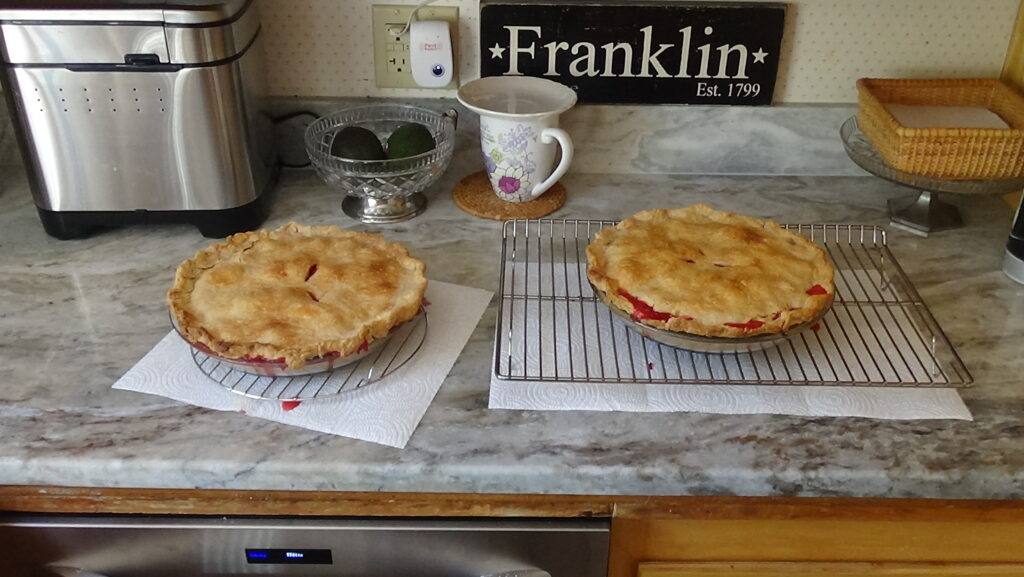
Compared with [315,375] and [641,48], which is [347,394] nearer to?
[315,375]

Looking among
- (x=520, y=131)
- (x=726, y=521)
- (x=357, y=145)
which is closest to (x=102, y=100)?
(x=357, y=145)

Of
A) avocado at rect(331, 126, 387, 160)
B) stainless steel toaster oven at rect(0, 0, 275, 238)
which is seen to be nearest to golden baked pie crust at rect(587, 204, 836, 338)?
avocado at rect(331, 126, 387, 160)

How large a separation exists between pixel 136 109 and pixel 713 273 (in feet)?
2.38

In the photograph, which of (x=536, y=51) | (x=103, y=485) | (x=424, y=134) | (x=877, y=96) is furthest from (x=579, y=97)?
(x=103, y=485)

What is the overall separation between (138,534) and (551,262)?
58 cm

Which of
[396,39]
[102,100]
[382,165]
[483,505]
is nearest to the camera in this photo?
[483,505]

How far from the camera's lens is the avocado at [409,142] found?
47.8 inches

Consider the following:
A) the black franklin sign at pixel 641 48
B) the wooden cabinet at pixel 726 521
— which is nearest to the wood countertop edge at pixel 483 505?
the wooden cabinet at pixel 726 521

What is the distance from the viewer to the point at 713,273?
989mm

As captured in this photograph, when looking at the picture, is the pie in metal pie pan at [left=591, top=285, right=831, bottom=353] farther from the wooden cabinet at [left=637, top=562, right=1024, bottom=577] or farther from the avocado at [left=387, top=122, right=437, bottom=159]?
the avocado at [left=387, top=122, right=437, bottom=159]

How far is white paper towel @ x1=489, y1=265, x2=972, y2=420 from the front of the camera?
2.99 ft

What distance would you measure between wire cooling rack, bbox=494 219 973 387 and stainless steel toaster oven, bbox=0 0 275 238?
386mm

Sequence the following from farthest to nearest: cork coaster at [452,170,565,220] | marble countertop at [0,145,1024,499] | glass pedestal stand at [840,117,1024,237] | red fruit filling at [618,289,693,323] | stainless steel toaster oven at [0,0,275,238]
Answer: cork coaster at [452,170,565,220], glass pedestal stand at [840,117,1024,237], stainless steel toaster oven at [0,0,275,238], red fruit filling at [618,289,693,323], marble countertop at [0,145,1024,499]

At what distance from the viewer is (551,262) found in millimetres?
1150
